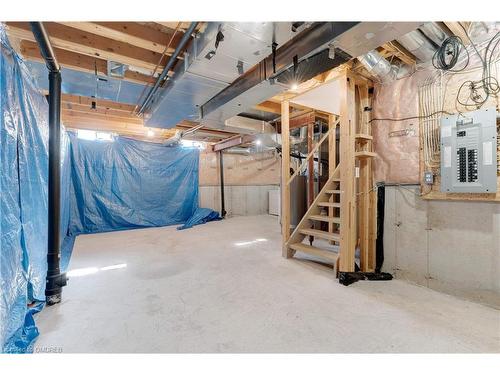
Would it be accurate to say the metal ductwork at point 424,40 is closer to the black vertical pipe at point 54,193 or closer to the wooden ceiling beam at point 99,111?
the black vertical pipe at point 54,193

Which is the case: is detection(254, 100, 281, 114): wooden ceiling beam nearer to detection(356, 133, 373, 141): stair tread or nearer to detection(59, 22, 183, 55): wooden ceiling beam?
detection(356, 133, 373, 141): stair tread

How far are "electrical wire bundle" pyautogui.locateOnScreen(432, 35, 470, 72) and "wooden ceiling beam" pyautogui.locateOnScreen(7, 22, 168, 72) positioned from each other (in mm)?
2798

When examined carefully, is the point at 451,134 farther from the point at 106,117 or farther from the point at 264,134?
the point at 106,117

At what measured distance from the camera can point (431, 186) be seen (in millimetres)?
2484

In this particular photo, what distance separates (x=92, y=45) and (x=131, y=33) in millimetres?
496

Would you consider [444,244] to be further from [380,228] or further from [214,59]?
[214,59]

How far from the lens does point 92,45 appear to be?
2.28 m

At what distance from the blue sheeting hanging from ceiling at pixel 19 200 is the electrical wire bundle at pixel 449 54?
3454mm

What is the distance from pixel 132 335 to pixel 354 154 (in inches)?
109

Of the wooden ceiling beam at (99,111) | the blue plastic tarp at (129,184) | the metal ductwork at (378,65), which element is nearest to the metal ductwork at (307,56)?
the metal ductwork at (378,65)

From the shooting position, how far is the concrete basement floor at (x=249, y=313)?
63.6 inches

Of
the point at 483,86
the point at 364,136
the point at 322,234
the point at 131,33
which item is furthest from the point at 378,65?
the point at 131,33

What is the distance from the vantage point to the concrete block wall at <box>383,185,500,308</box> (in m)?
2.12

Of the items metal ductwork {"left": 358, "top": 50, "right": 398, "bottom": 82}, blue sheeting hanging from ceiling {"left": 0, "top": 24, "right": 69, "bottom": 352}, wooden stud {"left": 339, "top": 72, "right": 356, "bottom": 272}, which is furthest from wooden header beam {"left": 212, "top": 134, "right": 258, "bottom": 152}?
blue sheeting hanging from ceiling {"left": 0, "top": 24, "right": 69, "bottom": 352}
